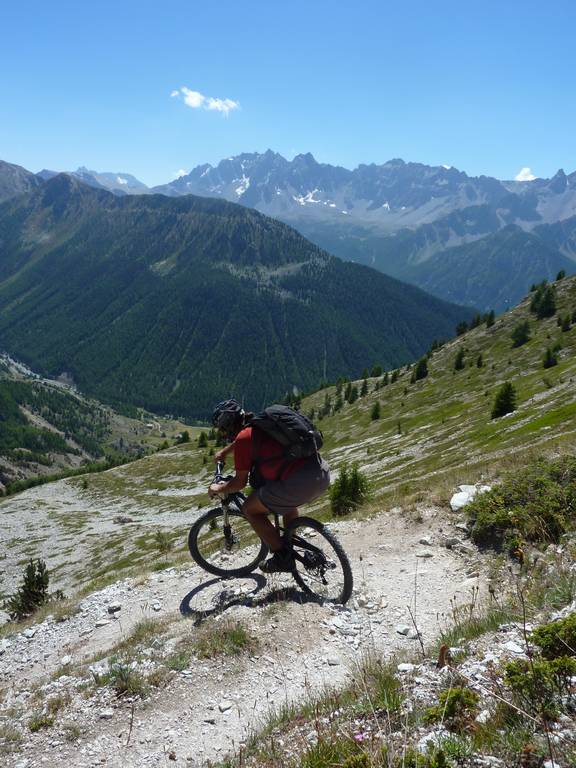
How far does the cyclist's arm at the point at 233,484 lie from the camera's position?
33.6 feet

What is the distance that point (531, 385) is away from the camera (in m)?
66.9

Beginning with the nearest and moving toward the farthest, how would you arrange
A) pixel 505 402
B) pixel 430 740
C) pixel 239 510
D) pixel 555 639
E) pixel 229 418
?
pixel 430 740 → pixel 555 639 → pixel 229 418 → pixel 239 510 → pixel 505 402

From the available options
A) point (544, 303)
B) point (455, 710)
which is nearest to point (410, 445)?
point (455, 710)

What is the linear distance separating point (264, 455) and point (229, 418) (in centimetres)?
131

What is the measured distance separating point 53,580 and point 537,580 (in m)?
73.7

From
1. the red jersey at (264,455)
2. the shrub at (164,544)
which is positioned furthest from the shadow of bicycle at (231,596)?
the shrub at (164,544)

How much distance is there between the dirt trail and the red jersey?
9.60ft

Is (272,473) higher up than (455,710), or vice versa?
(272,473)

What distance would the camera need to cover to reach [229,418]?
10625 millimetres

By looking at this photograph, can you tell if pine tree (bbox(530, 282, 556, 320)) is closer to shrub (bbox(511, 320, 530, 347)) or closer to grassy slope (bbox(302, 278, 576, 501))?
grassy slope (bbox(302, 278, 576, 501))

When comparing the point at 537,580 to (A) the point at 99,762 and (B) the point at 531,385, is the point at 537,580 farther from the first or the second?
(B) the point at 531,385

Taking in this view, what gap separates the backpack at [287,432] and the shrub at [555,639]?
4864mm

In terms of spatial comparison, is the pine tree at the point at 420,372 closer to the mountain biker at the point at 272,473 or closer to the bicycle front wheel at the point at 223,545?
the bicycle front wheel at the point at 223,545

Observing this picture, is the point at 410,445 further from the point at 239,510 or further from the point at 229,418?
the point at 229,418
